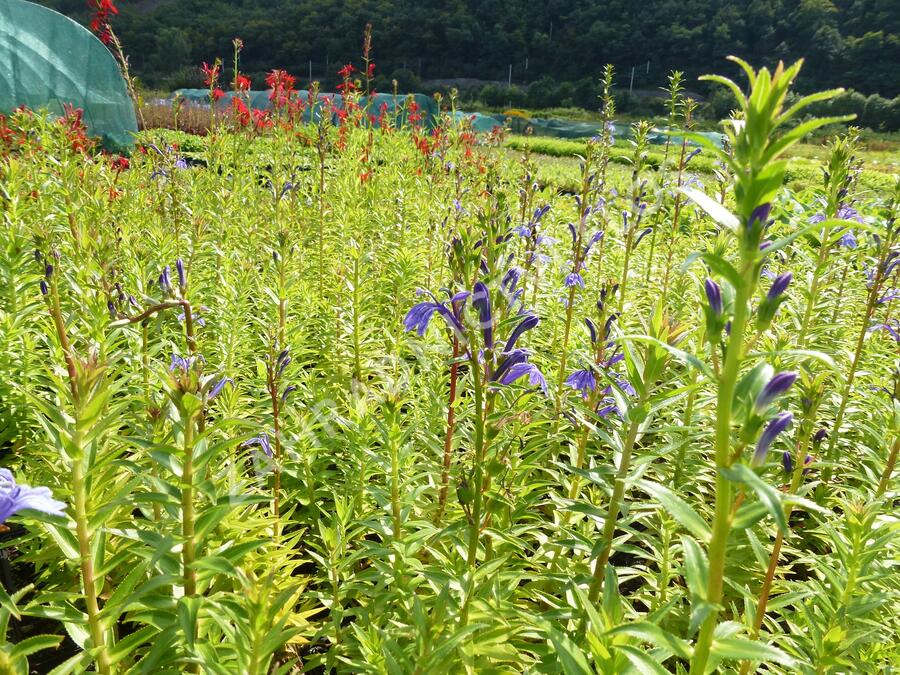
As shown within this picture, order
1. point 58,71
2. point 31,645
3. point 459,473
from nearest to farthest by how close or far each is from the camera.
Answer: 1. point 31,645
2. point 459,473
3. point 58,71

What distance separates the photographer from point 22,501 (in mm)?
1150

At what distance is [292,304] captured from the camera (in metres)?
4.66

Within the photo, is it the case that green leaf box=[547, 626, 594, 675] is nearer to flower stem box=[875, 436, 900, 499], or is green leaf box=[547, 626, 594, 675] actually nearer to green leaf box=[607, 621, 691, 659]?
green leaf box=[607, 621, 691, 659]

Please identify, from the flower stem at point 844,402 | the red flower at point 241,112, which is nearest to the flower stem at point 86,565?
the flower stem at point 844,402

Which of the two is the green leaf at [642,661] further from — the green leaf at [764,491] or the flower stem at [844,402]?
the flower stem at [844,402]

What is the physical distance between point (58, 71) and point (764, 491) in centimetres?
2428

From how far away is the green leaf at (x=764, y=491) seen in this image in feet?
3.14

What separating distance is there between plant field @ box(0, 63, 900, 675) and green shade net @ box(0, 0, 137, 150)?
54.8ft

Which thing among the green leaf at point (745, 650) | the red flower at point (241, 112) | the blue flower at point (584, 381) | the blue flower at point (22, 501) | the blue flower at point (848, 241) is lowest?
the green leaf at point (745, 650)

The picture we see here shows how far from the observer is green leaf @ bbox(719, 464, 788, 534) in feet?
3.14

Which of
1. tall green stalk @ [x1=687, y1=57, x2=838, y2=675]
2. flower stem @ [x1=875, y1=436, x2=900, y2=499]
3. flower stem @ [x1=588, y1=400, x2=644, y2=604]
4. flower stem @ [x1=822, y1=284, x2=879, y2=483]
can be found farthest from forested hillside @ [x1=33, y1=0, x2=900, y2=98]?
tall green stalk @ [x1=687, y1=57, x2=838, y2=675]

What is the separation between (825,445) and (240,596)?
3831mm

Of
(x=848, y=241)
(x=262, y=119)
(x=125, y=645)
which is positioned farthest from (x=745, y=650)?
(x=262, y=119)

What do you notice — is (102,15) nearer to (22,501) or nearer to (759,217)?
(22,501)
